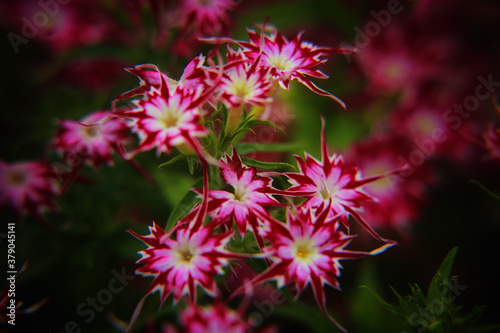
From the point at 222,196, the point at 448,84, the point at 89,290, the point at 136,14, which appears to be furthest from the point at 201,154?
the point at 448,84

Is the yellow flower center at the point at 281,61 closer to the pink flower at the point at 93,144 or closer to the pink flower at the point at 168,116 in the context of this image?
the pink flower at the point at 168,116

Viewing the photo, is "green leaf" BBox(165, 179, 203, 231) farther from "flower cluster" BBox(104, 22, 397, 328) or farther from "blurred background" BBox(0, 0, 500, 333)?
"blurred background" BBox(0, 0, 500, 333)

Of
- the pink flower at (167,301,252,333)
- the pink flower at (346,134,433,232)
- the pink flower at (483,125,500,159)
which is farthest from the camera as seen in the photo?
the pink flower at (346,134,433,232)

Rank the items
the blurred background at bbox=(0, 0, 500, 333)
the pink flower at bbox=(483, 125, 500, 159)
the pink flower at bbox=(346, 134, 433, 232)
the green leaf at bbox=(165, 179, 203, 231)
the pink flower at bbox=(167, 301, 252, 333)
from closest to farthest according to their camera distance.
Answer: the pink flower at bbox=(167, 301, 252, 333) → the green leaf at bbox=(165, 179, 203, 231) → the pink flower at bbox=(483, 125, 500, 159) → the blurred background at bbox=(0, 0, 500, 333) → the pink flower at bbox=(346, 134, 433, 232)

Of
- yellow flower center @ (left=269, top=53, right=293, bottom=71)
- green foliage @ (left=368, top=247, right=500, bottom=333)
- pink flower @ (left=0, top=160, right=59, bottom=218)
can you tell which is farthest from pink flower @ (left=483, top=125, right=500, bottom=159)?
pink flower @ (left=0, top=160, right=59, bottom=218)

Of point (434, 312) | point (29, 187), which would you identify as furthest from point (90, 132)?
point (434, 312)

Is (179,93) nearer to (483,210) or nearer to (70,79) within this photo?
(70,79)

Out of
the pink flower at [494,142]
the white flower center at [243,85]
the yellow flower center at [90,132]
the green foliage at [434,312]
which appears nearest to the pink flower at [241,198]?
the white flower center at [243,85]
